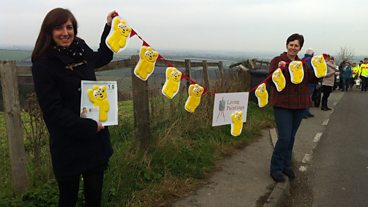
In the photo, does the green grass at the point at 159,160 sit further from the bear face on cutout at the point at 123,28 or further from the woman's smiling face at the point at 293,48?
the woman's smiling face at the point at 293,48

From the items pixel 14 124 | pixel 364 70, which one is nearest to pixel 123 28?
pixel 14 124

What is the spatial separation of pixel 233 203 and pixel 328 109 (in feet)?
29.7

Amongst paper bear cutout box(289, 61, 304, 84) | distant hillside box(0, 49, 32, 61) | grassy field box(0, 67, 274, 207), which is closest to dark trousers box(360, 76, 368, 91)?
grassy field box(0, 67, 274, 207)

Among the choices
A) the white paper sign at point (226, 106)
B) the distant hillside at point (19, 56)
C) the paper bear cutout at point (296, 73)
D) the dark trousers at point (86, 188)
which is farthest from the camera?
the white paper sign at point (226, 106)

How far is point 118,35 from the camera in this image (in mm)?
3340

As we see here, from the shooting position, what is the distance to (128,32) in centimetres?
353

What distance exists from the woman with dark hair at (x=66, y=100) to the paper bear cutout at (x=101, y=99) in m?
0.10

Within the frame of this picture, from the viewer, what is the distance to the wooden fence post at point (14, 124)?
3.50 meters

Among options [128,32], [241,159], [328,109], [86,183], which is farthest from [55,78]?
[328,109]

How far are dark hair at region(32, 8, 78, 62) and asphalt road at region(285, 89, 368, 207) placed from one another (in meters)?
3.36

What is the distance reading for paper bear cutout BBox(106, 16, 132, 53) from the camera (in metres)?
3.23

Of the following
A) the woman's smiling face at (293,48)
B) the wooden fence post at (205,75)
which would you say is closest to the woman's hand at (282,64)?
the woman's smiling face at (293,48)

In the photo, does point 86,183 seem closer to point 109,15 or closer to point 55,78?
point 55,78

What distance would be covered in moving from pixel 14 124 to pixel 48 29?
1419mm
